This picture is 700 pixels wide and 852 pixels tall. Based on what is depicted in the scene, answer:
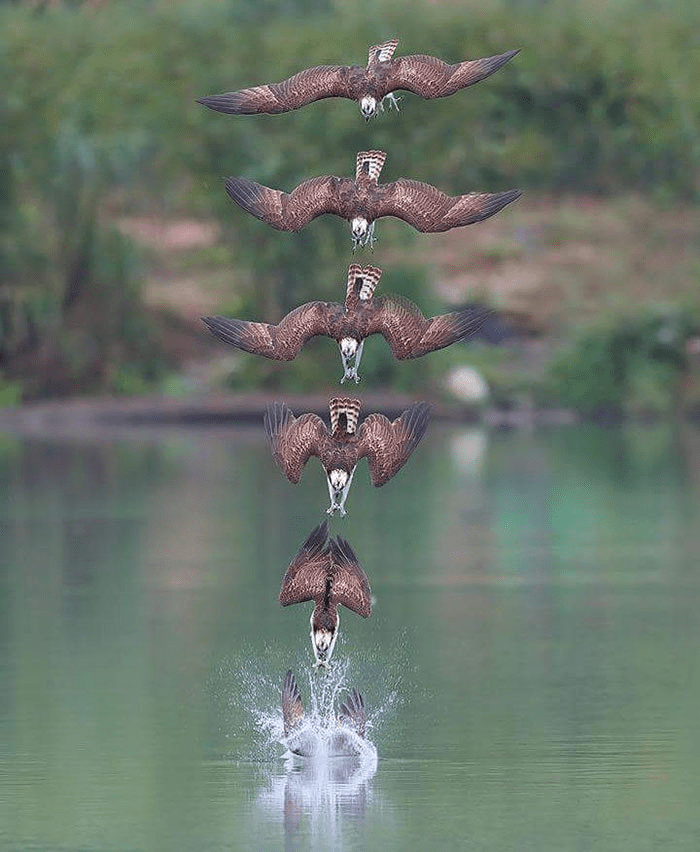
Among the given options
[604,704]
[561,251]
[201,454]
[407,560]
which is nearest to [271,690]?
[604,704]

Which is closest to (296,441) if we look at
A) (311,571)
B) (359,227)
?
(311,571)

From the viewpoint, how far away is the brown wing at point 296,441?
42.2 ft

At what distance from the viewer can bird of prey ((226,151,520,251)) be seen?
43.0 feet

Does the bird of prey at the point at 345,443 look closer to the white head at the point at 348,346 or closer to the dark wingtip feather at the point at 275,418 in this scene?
the dark wingtip feather at the point at 275,418

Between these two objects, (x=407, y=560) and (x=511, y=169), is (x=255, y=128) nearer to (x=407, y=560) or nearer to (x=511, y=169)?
(x=511, y=169)

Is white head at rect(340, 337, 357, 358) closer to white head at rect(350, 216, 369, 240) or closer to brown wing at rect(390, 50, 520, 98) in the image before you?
white head at rect(350, 216, 369, 240)

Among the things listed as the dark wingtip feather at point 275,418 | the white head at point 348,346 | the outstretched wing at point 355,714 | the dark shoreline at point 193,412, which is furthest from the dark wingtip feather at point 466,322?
the dark shoreline at point 193,412

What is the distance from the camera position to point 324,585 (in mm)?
12875

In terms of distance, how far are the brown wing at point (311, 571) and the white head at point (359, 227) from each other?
1.33 metres

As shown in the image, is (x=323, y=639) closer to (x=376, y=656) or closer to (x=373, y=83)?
(x=373, y=83)

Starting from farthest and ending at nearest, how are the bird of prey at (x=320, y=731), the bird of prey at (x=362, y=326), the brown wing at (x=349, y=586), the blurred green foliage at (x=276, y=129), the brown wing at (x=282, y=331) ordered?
the blurred green foliage at (x=276, y=129), the bird of prey at (x=320, y=731), the brown wing at (x=282, y=331), the bird of prey at (x=362, y=326), the brown wing at (x=349, y=586)

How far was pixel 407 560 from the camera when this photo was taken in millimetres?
23328

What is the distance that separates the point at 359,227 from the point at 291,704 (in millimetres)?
2521

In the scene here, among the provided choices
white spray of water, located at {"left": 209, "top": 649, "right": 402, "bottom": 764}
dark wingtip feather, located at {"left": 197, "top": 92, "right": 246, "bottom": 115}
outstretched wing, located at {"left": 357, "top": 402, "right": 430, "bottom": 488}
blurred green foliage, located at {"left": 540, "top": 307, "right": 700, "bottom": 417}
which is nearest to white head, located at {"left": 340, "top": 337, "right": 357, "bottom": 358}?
outstretched wing, located at {"left": 357, "top": 402, "right": 430, "bottom": 488}
